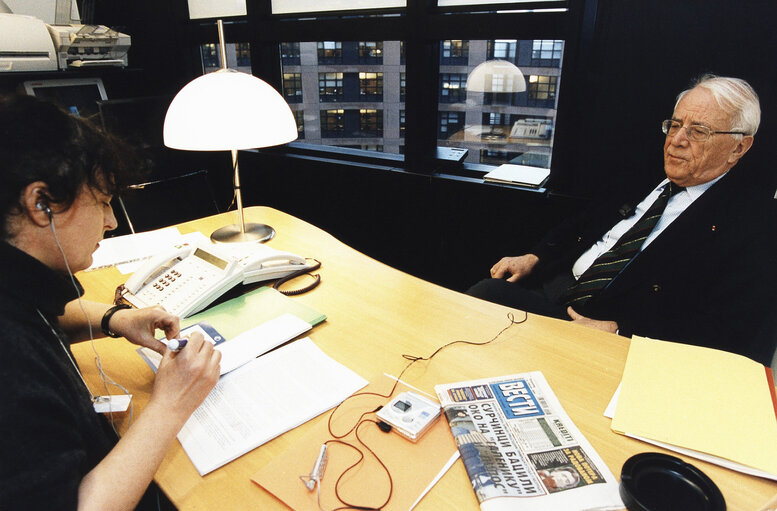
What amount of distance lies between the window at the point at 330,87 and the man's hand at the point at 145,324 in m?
2.31

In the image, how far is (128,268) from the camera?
1.63 m

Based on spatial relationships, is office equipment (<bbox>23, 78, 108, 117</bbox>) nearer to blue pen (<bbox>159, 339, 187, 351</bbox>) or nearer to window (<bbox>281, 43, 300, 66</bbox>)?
window (<bbox>281, 43, 300, 66</bbox>)

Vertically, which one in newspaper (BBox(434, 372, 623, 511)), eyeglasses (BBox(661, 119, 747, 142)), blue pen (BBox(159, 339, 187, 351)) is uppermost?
eyeglasses (BBox(661, 119, 747, 142))

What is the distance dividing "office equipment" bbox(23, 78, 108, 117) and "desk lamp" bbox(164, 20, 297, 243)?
164 centimetres

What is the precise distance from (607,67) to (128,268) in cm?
195

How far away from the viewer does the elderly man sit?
1.48 meters

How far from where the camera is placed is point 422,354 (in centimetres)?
117

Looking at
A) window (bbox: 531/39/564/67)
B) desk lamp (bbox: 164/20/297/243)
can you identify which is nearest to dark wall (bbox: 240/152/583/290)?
window (bbox: 531/39/564/67)

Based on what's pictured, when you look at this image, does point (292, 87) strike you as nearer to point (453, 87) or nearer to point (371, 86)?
point (371, 86)

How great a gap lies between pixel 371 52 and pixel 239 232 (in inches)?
58.6

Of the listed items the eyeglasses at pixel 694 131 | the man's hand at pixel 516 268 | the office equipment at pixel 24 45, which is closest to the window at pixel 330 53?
the office equipment at pixel 24 45

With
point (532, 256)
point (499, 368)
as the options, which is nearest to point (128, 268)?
point (499, 368)

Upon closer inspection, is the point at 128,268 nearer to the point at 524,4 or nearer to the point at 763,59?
the point at 524,4

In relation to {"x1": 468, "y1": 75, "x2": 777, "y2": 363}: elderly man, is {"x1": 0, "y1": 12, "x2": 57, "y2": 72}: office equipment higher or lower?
higher
